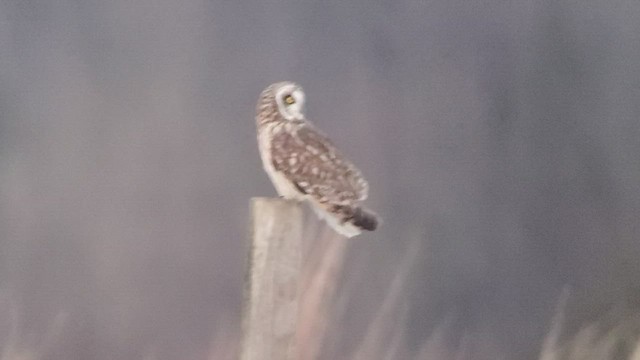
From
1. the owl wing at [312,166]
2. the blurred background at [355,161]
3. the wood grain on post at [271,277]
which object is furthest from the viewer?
the blurred background at [355,161]

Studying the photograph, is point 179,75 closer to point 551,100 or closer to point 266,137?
point 266,137

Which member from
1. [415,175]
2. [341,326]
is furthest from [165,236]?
[415,175]

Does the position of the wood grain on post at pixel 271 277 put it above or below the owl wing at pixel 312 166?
below

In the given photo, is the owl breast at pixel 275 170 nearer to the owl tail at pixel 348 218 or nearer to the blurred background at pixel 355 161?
the owl tail at pixel 348 218

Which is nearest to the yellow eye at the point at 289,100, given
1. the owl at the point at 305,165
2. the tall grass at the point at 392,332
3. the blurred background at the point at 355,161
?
the owl at the point at 305,165

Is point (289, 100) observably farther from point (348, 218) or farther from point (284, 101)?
point (348, 218)

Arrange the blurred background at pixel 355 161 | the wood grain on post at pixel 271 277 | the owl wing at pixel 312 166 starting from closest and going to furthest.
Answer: the wood grain on post at pixel 271 277 < the owl wing at pixel 312 166 < the blurred background at pixel 355 161

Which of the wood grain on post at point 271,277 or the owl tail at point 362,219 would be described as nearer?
the wood grain on post at point 271,277

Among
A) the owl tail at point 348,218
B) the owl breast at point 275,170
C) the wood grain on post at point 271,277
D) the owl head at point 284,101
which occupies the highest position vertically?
the owl head at point 284,101
